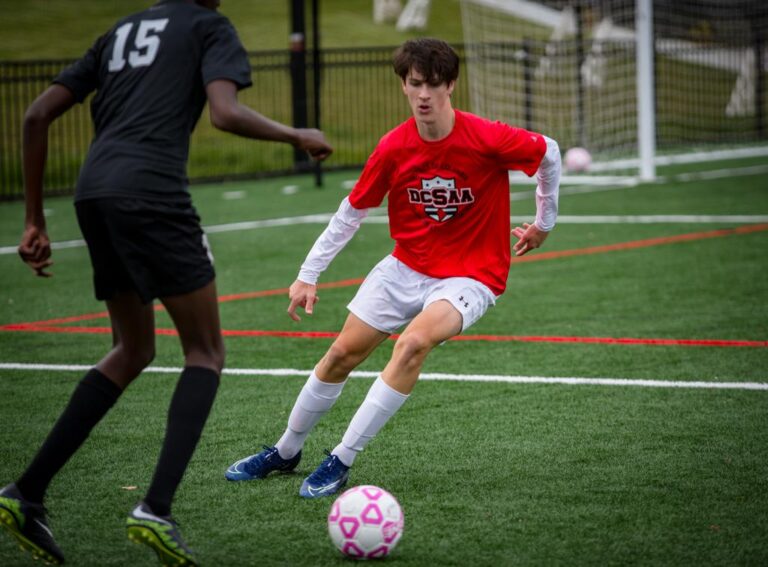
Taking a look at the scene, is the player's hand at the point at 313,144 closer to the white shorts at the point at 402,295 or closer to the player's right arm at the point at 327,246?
the player's right arm at the point at 327,246

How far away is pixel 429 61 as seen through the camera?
4555 millimetres

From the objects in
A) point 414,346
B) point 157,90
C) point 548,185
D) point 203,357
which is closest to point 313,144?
point 157,90

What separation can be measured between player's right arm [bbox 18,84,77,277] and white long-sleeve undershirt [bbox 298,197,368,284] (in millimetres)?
1111

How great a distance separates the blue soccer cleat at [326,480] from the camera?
15.1 ft

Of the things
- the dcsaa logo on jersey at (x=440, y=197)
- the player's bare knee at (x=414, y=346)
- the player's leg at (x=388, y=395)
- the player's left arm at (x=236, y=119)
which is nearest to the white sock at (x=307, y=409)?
the player's leg at (x=388, y=395)

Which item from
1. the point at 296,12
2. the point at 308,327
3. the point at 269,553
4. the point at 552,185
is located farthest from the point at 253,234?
the point at 269,553

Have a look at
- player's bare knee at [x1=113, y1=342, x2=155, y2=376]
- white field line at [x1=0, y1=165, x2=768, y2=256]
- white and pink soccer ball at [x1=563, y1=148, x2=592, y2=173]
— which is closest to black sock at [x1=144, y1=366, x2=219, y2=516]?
player's bare knee at [x1=113, y1=342, x2=155, y2=376]

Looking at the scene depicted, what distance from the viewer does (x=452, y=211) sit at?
15.7ft

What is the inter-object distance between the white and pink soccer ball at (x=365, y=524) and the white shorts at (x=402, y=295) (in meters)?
0.92

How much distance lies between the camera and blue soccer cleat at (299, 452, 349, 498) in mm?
4609

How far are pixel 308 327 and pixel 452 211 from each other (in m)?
3.39

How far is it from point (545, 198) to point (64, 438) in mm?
2201

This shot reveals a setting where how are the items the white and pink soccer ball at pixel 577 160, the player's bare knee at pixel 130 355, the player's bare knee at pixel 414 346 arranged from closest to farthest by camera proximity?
the player's bare knee at pixel 130 355 → the player's bare knee at pixel 414 346 → the white and pink soccer ball at pixel 577 160

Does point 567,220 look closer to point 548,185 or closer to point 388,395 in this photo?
A: point 548,185
